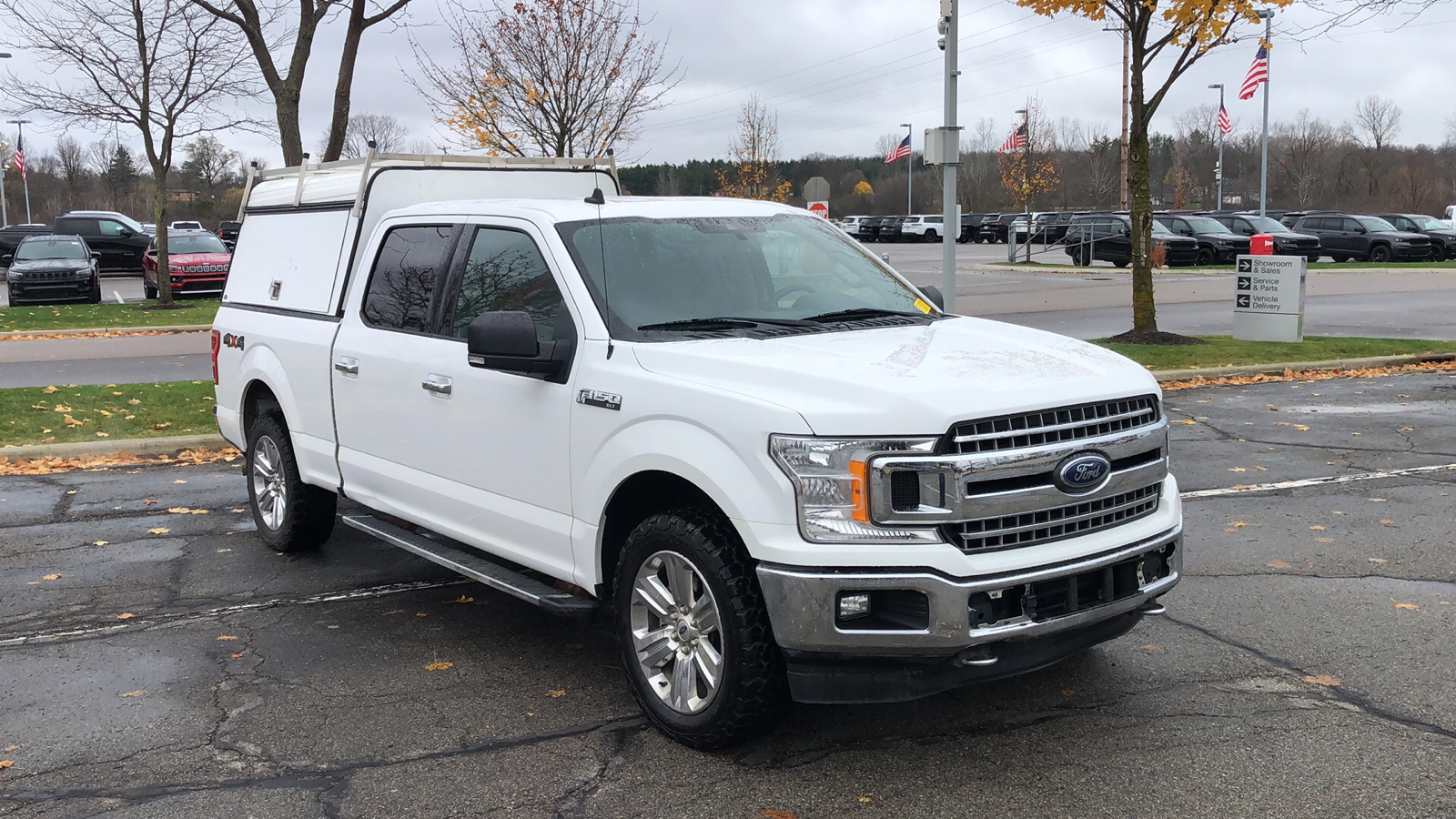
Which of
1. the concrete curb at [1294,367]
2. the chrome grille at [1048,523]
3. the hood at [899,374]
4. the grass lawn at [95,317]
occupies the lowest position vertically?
the concrete curb at [1294,367]

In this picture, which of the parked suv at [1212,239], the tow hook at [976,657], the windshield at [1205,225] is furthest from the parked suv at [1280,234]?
the tow hook at [976,657]

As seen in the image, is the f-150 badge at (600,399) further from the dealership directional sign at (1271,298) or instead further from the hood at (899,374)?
the dealership directional sign at (1271,298)

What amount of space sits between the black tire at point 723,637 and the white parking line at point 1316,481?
492 centimetres

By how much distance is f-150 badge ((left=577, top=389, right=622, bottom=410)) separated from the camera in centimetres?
451

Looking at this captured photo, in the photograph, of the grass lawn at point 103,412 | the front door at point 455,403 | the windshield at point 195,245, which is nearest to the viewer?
the front door at point 455,403

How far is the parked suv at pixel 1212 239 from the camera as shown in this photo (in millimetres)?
37219

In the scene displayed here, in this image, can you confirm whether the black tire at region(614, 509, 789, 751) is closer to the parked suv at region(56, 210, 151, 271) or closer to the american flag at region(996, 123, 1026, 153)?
the parked suv at region(56, 210, 151, 271)

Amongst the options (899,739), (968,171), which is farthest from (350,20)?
(968,171)

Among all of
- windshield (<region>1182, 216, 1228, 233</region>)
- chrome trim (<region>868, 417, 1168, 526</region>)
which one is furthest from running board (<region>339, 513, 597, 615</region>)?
windshield (<region>1182, 216, 1228, 233</region>)

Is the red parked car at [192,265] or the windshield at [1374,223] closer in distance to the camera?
the red parked car at [192,265]

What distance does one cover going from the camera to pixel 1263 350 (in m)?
15.8

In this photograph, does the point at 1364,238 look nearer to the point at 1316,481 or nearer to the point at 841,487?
the point at 1316,481

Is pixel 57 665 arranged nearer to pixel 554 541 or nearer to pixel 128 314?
pixel 554 541

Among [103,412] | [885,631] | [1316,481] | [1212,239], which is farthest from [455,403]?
[1212,239]
